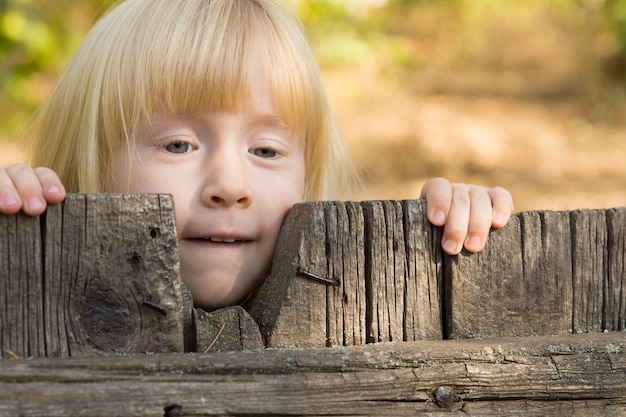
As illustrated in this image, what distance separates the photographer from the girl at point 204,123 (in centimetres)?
215

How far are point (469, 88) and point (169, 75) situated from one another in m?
15.1

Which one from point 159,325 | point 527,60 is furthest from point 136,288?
point 527,60

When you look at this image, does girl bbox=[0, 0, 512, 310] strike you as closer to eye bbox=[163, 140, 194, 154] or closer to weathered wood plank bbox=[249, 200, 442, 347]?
eye bbox=[163, 140, 194, 154]

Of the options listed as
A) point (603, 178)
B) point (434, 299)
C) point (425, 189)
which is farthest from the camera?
point (603, 178)

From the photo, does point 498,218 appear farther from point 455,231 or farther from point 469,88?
point 469,88

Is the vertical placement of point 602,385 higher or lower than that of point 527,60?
lower

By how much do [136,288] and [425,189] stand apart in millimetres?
761

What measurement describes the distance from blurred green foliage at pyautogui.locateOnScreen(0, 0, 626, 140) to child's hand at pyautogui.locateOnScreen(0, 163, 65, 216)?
1949 mm

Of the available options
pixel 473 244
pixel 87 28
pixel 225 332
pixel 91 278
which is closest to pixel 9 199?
pixel 91 278

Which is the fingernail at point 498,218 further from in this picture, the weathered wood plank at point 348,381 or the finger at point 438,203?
the weathered wood plank at point 348,381

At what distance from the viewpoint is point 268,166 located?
2295mm

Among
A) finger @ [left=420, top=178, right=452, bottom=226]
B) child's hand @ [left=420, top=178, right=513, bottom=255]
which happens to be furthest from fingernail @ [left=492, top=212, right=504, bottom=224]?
finger @ [left=420, top=178, right=452, bottom=226]

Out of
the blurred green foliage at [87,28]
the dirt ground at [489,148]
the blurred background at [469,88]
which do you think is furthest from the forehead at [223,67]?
the dirt ground at [489,148]

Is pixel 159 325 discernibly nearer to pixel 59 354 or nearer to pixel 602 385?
pixel 59 354
